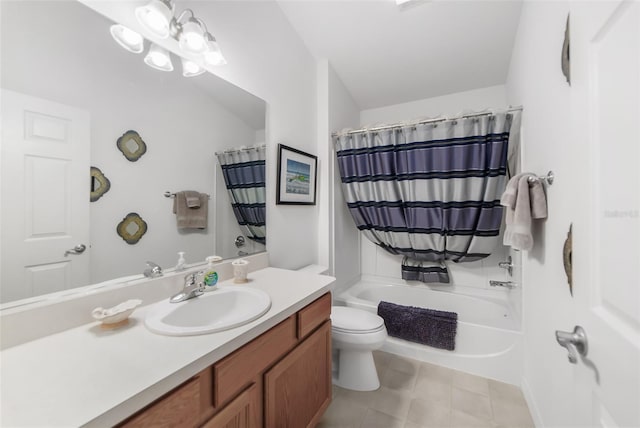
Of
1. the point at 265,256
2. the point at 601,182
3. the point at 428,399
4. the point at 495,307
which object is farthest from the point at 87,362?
the point at 495,307

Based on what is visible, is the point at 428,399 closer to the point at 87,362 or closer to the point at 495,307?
the point at 495,307

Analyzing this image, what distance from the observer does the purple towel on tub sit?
1870 mm

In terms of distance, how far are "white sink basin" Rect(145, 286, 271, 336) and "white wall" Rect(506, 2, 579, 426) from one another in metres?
1.19

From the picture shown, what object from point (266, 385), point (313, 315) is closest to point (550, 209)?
point (313, 315)

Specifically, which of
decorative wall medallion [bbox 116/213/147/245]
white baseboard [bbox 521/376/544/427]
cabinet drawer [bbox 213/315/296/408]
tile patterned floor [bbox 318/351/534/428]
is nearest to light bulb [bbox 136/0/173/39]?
decorative wall medallion [bbox 116/213/147/245]

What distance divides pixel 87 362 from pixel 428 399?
70.5 inches

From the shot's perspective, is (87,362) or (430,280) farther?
(430,280)

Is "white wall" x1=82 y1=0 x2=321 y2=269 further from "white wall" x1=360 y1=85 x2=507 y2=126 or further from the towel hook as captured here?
the towel hook

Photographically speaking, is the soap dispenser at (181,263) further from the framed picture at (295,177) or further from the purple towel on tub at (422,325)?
the purple towel on tub at (422,325)

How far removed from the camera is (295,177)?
1.89 metres

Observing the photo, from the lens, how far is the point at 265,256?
1.63m

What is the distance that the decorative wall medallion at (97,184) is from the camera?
0.91 meters

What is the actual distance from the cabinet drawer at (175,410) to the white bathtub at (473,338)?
1.72 metres

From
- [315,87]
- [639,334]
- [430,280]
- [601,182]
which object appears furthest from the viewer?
[430,280]
